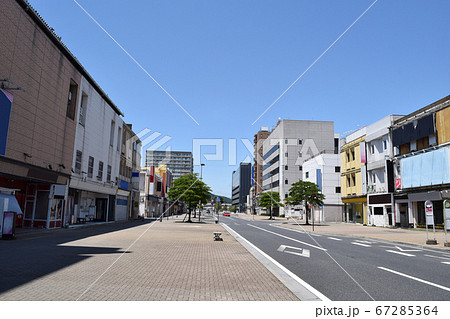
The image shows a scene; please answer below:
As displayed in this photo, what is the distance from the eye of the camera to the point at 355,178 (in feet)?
160

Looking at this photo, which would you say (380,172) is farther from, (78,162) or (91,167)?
(78,162)

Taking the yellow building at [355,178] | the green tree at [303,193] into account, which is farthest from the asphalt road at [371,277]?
the yellow building at [355,178]

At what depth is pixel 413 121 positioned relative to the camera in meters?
34.8

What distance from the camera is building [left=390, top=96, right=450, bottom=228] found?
99.5 ft

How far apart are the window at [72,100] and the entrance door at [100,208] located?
12.7 meters

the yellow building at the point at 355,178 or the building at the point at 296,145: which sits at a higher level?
the building at the point at 296,145

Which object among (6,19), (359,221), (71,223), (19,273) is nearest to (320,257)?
(19,273)

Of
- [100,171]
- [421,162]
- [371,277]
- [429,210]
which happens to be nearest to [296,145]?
[421,162]

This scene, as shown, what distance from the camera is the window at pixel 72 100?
86.7ft

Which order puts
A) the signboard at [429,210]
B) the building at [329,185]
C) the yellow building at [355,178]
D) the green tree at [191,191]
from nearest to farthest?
1. the signboard at [429,210]
2. the green tree at [191,191]
3. the yellow building at [355,178]
4. the building at [329,185]

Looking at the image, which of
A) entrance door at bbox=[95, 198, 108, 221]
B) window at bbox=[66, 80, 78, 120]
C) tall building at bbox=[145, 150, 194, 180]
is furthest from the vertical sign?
tall building at bbox=[145, 150, 194, 180]

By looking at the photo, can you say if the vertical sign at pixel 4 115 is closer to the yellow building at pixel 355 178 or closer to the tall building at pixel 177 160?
the yellow building at pixel 355 178

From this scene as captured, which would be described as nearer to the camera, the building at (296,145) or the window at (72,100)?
the window at (72,100)
